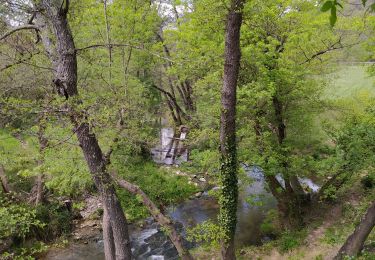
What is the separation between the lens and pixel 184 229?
49.1 feet

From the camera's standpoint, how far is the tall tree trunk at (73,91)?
6930mm

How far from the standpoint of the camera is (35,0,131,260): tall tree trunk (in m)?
6.93

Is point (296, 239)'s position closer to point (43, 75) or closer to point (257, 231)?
point (257, 231)

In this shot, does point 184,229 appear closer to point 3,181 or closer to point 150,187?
point 150,187

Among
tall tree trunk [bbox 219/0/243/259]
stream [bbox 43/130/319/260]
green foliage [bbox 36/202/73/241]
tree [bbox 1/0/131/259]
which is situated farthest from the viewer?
green foliage [bbox 36/202/73/241]

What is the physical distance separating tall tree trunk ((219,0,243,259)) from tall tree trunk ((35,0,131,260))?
2778 mm

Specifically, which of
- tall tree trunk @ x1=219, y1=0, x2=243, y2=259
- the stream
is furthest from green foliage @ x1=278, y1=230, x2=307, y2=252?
tall tree trunk @ x1=219, y1=0, x2=243, y2=259

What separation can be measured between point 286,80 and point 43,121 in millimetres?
7405

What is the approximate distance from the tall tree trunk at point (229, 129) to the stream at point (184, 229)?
238 centimetres

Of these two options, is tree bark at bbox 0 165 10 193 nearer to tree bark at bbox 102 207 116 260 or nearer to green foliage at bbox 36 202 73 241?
green foliage at bbox 36 202 73 241

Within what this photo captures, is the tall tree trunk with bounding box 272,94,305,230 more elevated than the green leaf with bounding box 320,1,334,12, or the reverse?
the green leaf with bounding box 320,1,334,12

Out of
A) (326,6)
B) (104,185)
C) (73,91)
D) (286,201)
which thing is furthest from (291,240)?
(326,6)

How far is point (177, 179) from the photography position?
1795cm

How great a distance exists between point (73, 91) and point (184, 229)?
9.55 metres
